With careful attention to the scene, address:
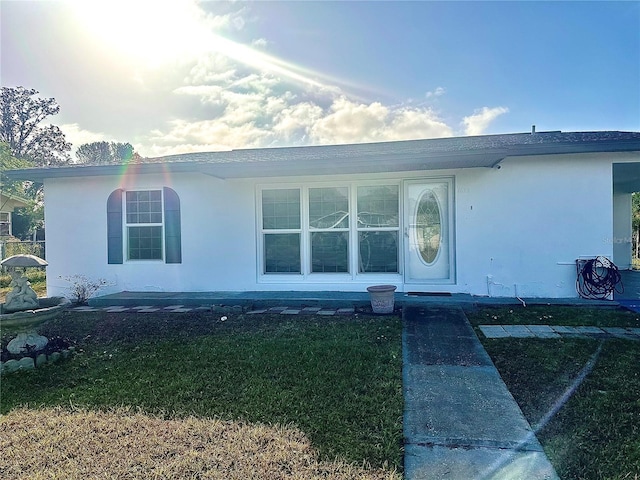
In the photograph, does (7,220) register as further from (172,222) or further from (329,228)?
(329,228)

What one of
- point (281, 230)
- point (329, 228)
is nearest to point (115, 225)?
point (281, 230)

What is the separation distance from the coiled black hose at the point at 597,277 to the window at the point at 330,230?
128 inches

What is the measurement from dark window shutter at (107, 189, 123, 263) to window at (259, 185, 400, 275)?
3074 mm

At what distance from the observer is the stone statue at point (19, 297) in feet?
14.6

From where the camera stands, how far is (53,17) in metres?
6.70

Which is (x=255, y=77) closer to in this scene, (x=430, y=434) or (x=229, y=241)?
Answer: (x=229, y=241)

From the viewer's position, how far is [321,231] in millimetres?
7812

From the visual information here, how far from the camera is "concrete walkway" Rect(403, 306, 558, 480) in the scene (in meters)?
2.25

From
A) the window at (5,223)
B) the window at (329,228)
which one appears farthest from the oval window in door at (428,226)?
the window at (5,223)

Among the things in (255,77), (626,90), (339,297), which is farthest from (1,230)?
(626,90)

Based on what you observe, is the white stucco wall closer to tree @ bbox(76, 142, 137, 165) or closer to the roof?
the roof

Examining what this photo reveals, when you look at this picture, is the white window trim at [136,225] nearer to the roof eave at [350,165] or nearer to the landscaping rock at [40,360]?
the roof eave at [350,165]

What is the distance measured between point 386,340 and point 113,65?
313 inches

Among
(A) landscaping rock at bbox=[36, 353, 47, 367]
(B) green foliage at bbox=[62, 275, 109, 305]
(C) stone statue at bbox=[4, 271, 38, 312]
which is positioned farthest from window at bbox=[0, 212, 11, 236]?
(A) landscaping rock at bbox=[36, 353, 47, 367]
